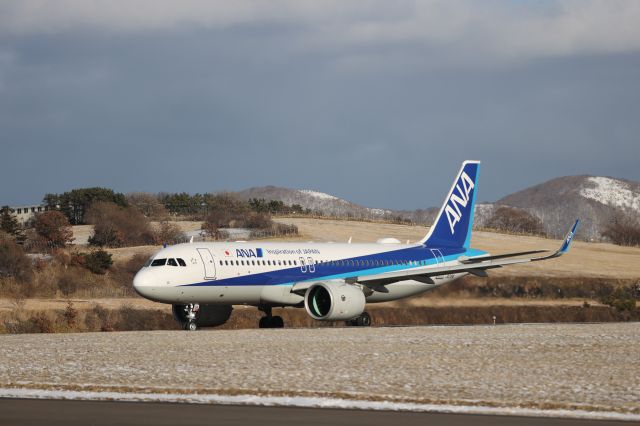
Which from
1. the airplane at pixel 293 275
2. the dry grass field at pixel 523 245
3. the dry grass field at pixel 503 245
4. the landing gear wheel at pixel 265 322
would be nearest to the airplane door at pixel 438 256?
the airplane at pixel 293 275

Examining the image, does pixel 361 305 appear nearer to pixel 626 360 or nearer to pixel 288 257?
pixel 288 257

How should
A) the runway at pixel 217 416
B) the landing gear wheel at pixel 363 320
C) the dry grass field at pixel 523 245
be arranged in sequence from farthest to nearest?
1. the dry grass field at pixel 523 245
2. the landing gear wheel at pixel 363 320
3. the runway at pixel 217 416

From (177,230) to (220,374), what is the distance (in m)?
76.8

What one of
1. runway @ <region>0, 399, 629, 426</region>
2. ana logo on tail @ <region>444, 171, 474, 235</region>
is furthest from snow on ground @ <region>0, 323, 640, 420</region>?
ana logo on tail @ <region>444, 171, 474, 235</region>

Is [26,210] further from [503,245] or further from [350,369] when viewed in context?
[350,369]

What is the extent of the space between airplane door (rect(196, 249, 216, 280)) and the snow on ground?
19.4ft

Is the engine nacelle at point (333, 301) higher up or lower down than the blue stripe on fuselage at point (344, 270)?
lower down

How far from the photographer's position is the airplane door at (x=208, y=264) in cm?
4266

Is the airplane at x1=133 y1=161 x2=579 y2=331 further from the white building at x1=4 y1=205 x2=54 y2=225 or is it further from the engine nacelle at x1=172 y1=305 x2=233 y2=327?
the white building at x1=4 y1=205 x2=54 y2=225

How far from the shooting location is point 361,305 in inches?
1750

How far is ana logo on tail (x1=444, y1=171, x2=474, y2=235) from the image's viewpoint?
2167 inches

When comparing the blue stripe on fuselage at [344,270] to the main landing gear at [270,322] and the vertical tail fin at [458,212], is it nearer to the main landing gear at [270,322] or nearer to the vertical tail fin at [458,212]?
the vertical tail fin at [458,212]

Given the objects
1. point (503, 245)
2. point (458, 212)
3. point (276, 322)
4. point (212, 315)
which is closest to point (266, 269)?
point (276, 322)

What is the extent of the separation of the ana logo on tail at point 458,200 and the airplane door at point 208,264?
15696mm
